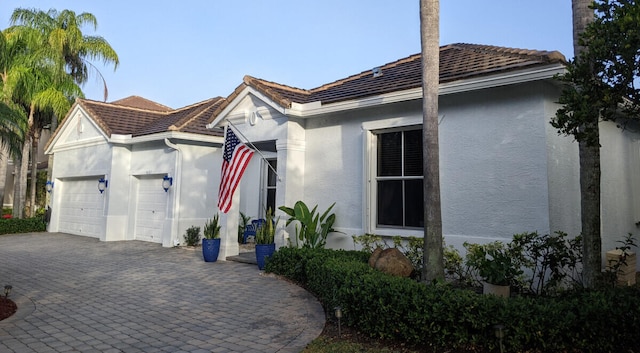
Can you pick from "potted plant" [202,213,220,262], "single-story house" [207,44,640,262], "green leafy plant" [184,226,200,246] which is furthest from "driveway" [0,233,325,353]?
"green leafy plant" [184,226,200,246]

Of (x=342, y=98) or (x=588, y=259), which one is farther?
(x=342, y=98)

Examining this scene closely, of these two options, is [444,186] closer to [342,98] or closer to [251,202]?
[342,98]

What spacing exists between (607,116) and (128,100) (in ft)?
122

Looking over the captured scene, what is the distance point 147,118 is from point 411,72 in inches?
499

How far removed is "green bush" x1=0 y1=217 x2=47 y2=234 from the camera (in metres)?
17.7

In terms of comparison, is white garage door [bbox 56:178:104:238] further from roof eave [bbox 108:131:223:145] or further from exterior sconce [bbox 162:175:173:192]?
exterior sconce [bbox 162:175:173:192]

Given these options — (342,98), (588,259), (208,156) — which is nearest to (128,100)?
(208,156)

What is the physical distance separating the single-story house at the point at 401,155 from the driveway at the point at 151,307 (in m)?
2.24

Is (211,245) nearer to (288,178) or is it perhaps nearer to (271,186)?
(288,178)

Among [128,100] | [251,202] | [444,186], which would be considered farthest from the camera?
[128,100]

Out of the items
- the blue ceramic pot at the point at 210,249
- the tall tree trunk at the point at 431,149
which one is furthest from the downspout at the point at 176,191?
the tall tree trunk at the point at 431,149

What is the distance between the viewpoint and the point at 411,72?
8938 millimetres

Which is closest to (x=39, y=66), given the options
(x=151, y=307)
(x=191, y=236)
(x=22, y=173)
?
(x=22, y=173)

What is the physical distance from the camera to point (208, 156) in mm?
14367
